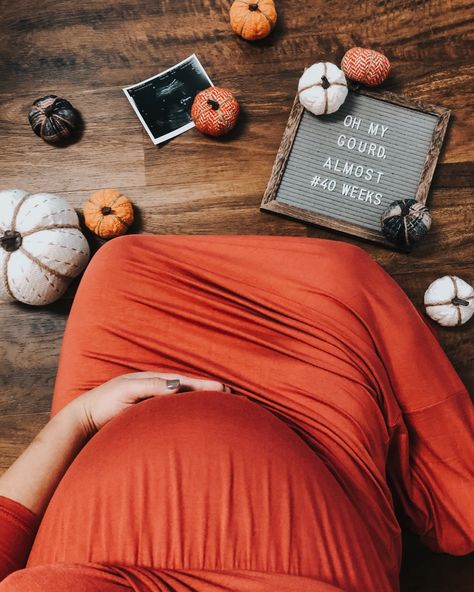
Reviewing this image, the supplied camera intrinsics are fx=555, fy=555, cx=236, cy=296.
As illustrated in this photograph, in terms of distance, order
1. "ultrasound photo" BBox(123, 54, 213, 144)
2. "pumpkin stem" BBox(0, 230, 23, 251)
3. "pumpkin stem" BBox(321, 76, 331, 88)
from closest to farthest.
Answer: "pumpkin stem" BBox(0, 230, 23, 251) → "pumpkin stem" BBox(321, 76, 331, 88) → "ultrasound photo" BBox(123, 54, 213, 144)

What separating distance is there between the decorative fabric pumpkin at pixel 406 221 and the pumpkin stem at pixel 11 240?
0.92 m

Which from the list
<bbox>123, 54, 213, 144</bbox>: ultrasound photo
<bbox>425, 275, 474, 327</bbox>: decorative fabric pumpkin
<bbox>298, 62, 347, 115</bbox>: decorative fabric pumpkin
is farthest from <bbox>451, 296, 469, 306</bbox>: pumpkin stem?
<bbox>123, 54, 213, 144</bbox>: ultrasound photo

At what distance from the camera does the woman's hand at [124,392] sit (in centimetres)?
104

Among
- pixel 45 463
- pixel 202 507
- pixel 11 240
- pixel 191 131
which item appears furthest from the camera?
pixel 191 131

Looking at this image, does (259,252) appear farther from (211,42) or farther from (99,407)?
(211,42)

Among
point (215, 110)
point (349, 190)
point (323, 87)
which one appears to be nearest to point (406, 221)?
point (349, 190)

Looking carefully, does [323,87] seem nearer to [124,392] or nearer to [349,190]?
[349,190]

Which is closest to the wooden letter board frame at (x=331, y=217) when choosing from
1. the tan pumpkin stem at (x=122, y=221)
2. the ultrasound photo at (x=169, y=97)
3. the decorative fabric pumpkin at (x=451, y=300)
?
the decorative fabric pumpkin at (x=451, y=300)

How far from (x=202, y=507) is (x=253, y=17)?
50.2 inches

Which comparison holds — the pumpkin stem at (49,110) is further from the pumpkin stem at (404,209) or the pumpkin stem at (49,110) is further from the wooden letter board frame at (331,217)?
the pumpkin stem at (404,209)

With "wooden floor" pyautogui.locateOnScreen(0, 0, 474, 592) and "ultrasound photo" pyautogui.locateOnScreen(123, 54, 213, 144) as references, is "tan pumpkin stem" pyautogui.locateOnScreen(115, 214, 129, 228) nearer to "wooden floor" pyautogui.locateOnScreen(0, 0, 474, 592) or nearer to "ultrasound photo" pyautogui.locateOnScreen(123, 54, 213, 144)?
"wooden floor" pyautogui.locateOnScreen(0, 0, 474, 592)

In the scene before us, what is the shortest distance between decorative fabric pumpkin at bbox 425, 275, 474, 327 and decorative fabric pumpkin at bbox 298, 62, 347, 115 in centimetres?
54

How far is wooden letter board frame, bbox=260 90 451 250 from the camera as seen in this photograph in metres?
1.50

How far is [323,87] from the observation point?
1.44m
